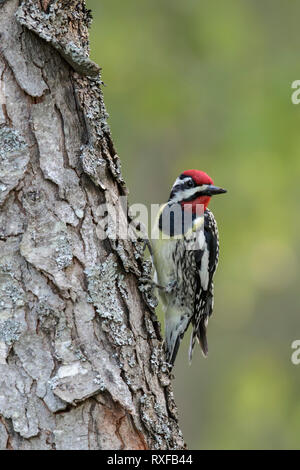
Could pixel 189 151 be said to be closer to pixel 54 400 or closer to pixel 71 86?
pixel 71 86

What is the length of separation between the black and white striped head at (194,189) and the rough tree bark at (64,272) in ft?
4.99

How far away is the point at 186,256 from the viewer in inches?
169

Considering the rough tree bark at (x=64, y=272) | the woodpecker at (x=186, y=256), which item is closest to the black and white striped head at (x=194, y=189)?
the woodpecker at (x=186, y=256)

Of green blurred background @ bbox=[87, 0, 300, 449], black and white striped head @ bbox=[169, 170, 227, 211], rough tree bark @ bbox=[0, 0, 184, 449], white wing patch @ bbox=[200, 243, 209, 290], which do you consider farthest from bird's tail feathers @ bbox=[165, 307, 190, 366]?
green blurred background @ bbox=[87, 0, 300, 449]

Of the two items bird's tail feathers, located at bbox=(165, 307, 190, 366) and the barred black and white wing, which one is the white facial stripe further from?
bird's tail feathers, located at bbox=(165, 307, 190, 366)

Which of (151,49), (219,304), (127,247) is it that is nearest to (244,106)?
(151,49)

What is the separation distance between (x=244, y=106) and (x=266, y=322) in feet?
8.66

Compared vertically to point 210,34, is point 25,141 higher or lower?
lower

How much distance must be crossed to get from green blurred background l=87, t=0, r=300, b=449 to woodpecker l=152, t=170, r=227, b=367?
1691 millimetres

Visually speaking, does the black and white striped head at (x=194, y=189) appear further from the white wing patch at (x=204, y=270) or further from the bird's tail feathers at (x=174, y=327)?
the bird's tail feathers at (x=174, y=327)

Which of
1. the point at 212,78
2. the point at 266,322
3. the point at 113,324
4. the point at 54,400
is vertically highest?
the point at 212,78

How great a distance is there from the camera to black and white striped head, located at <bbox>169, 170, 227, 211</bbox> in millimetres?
4316

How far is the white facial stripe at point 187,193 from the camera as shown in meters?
4.32

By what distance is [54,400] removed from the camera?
242 cm
